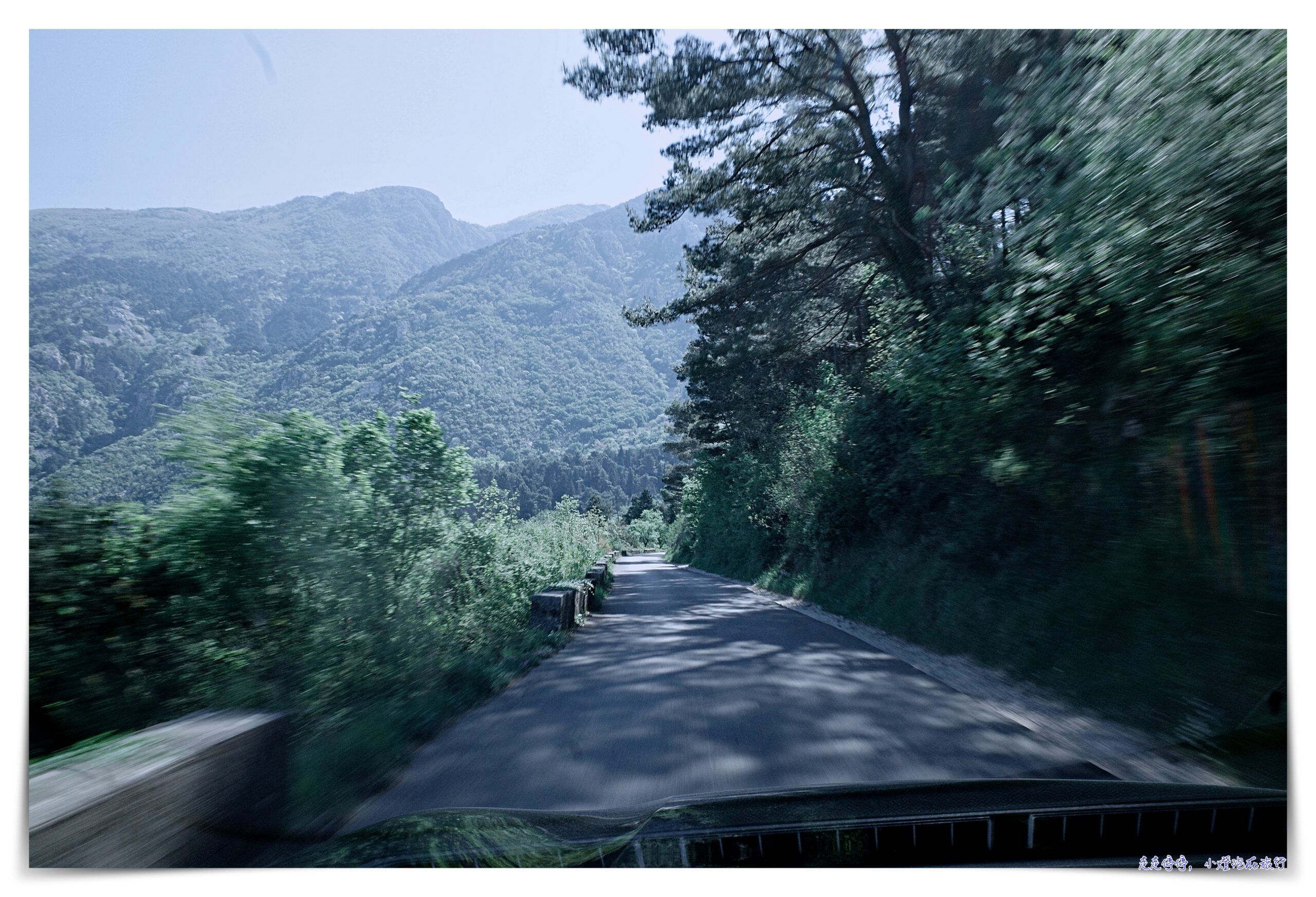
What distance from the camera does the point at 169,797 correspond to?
2.91m

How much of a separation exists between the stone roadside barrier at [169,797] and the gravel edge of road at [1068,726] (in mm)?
4560

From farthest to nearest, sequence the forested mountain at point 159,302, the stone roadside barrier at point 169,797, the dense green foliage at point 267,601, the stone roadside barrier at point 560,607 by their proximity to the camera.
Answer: the stone roadside barrier at point 560,607, the forested mountain at point 159,302, the dense green foliage at point 267,601, the stone roadside barrier at point 169,797

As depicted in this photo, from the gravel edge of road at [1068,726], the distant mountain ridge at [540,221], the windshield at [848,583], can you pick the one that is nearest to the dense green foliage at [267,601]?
the windshield at [848,583]

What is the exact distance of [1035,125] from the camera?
7.87 m

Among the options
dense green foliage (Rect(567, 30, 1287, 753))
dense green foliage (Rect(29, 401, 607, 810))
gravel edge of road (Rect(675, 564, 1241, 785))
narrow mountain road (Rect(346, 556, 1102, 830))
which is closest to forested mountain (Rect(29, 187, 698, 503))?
dense green foliage (Rect(29, 401, 607, 810))

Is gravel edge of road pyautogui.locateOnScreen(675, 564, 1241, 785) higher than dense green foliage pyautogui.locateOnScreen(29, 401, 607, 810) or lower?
lower

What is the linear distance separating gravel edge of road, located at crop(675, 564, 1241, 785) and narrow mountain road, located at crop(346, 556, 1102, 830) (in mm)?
199

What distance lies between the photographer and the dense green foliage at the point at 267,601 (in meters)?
4.32

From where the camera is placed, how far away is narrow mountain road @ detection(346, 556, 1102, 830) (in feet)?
13.6

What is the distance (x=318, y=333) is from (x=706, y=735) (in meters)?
15.0

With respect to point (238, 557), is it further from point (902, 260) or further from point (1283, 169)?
point (902, 260)

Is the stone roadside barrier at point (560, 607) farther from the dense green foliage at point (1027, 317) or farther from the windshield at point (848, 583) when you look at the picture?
the dense green foliage at point (1027, 317)

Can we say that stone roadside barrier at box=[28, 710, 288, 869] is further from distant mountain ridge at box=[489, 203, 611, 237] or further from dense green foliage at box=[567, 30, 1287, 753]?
distant mountain ridge at box=[489, 203, 611, 237]

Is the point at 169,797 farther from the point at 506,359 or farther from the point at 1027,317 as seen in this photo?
the point at 506,359
